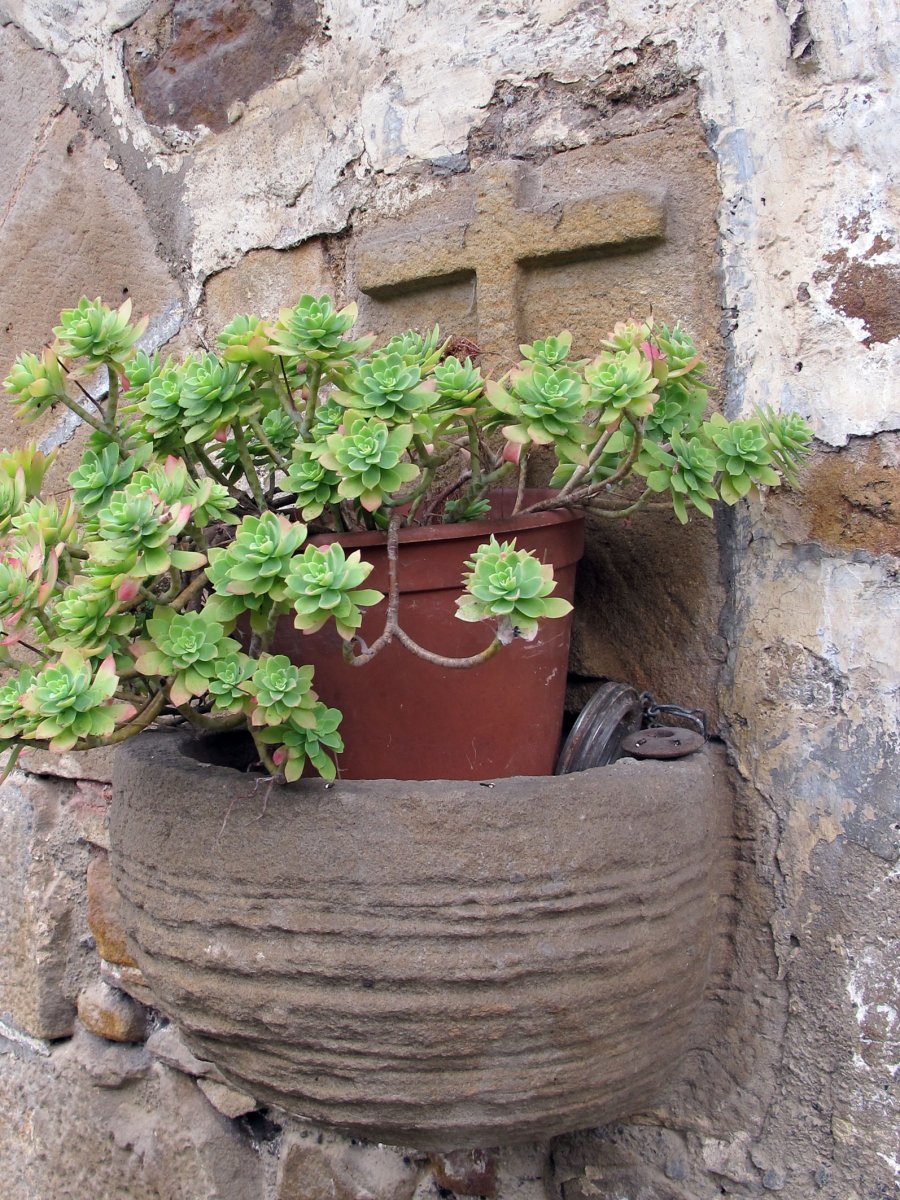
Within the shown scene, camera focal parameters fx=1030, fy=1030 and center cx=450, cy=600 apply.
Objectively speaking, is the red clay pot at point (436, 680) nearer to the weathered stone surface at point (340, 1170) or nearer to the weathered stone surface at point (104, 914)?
the weathered stone surface at point (340, 1170)

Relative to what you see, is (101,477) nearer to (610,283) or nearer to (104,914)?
(610,283)

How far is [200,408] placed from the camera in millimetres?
776

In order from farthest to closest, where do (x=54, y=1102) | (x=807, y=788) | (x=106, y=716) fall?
1. (x=54, y=1102)
2. (x=807, y=788)
3. (x=106, y=716)

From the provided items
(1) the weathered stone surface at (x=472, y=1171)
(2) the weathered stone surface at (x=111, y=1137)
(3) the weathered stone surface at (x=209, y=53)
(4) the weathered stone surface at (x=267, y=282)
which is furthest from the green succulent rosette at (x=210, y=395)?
(2) the weathered stone surface at (x=111, y=1137)

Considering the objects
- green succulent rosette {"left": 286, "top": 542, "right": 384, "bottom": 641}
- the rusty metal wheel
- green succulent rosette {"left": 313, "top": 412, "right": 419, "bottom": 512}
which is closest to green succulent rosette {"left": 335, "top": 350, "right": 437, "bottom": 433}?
green succulent rosette {"left": 313, "top": 412, "right": 419, "bottom": 512}

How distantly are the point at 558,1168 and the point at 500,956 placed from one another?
1.56 feet

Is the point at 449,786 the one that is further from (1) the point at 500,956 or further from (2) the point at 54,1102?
(2) the point at 54,1102

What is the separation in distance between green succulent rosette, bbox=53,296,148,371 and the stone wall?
36cm

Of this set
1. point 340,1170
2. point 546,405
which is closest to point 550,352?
point 546,405

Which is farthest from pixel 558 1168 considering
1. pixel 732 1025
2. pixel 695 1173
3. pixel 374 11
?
pixel 374 11

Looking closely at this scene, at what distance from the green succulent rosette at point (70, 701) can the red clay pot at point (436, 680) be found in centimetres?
21

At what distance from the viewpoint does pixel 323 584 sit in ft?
2.22

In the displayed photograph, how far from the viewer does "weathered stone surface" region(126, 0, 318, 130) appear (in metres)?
1.21

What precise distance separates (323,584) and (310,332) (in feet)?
0.66
